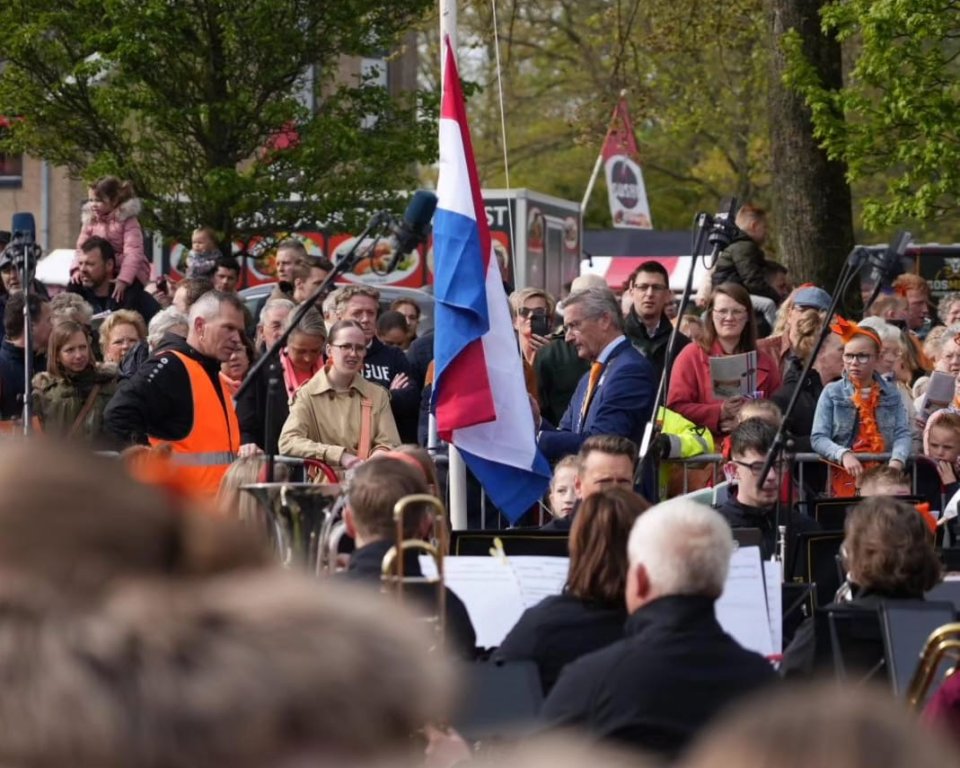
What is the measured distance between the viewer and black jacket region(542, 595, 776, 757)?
15.0 ft

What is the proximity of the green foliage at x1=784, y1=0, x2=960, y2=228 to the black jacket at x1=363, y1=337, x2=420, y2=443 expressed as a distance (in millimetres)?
4507

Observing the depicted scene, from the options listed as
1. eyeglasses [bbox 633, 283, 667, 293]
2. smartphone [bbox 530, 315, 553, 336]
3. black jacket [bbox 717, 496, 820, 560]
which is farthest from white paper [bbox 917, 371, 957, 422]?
black jacket [bbox 717, 496, 820, 560]

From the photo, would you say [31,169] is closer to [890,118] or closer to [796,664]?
[890,118]

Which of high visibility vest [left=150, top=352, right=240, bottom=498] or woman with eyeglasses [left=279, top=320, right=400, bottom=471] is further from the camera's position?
woman with eyeglasses [left=279, top=320, right=400, bottom=471]

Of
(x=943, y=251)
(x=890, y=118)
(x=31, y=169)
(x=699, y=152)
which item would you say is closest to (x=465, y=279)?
(x=890, y=118)

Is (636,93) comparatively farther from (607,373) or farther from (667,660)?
(667,660)

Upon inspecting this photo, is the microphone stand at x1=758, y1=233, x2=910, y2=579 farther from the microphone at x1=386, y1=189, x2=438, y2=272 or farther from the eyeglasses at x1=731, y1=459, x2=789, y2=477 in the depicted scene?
the microphone at x1=386, y1=189, x2=438, y2=272

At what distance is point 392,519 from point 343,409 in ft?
14.4

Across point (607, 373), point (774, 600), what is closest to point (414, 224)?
point (774, 600)

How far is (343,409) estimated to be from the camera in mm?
9836

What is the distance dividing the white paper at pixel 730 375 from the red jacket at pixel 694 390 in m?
0.04

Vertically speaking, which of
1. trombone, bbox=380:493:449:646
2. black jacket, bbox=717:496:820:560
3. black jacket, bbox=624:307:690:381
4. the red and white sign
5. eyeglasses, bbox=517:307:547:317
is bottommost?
black jacket, bbox=717:496:820:560

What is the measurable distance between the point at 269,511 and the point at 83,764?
11.4ft

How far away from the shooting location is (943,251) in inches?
923
